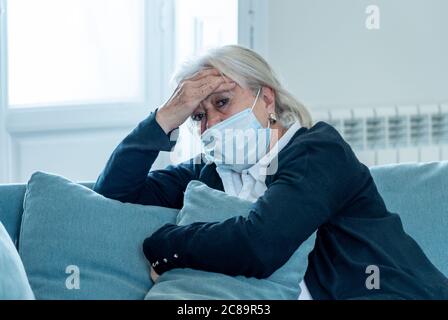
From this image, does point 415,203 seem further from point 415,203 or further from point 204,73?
point 204,73

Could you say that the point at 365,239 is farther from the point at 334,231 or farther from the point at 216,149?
the point at 216,149

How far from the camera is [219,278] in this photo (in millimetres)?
2029

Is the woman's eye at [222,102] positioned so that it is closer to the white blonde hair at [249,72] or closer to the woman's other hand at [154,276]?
the white blonde hair at [249,72]

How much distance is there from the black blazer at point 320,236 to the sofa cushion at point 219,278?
2 centimetres

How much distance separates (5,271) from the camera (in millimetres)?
1852

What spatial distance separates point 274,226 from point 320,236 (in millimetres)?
225

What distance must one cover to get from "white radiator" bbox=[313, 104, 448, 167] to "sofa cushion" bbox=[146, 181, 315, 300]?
1475mm

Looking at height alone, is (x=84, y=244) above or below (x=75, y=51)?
below

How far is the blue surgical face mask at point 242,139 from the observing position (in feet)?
7.44

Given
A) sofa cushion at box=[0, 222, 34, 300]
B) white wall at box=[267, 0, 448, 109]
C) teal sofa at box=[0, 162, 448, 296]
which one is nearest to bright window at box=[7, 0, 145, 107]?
white wall at box=[267, 0, 448, 109]

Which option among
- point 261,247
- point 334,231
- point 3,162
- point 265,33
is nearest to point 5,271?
point 261,247

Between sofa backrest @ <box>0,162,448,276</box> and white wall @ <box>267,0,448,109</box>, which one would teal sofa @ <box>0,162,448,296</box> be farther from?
white wall @ <box>267,0,448,109</box>

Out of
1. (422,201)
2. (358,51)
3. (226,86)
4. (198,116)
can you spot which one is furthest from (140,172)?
(358,51)

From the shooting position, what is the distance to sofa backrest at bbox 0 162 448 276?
232 centimetres
